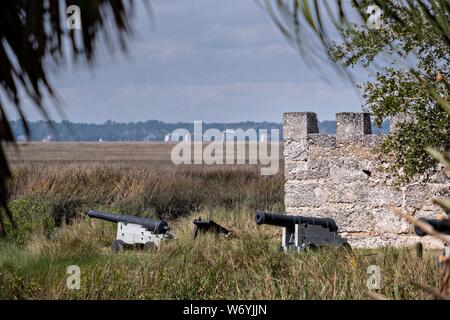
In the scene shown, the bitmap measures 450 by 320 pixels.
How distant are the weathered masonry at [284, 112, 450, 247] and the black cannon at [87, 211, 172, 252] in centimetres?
218

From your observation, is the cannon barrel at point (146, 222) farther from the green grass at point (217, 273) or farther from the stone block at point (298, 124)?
the stone block at point (298, 124)

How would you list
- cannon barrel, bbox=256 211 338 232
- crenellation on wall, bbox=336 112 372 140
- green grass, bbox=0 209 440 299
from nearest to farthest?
green grass, bbox=0 209 440 299 → cannon barrel, bbox=256 211 338 232 → crenellation on wall, bbox=336 112 372 140

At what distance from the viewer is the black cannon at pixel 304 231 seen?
9.88 meters

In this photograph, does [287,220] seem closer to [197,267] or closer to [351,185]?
[351,185]

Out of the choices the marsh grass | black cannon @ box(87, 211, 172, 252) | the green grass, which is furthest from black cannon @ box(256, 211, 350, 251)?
black cannon @ box(87, 211, 172, 252)

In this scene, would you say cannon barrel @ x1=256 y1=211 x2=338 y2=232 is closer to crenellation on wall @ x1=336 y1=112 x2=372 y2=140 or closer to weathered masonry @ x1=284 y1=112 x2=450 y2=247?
weathered masonry @ x1=284 y1=112 x2=450 y2=247

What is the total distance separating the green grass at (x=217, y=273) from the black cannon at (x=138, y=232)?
1650mm

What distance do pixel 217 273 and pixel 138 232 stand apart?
3.82 metres

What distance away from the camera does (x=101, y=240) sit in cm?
1229

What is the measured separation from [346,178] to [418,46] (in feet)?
10.1

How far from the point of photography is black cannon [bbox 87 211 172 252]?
36.4 ft

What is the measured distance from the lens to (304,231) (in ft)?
33.0
